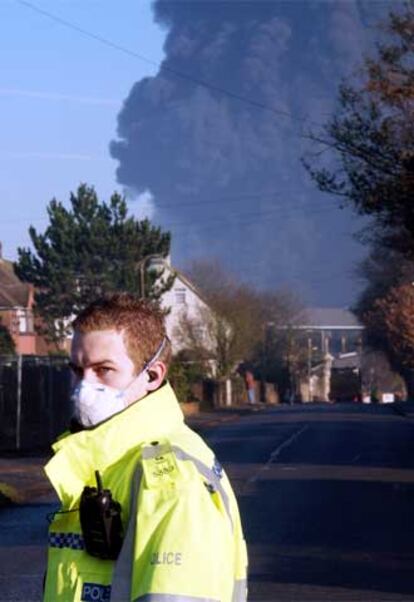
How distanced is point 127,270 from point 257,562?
46146mm

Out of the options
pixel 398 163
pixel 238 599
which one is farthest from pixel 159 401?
pixel 398 163

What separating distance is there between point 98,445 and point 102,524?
0.70 ft

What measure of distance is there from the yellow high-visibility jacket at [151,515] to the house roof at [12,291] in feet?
180

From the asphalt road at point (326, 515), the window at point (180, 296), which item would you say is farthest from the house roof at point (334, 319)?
the asphalt road at point (326, 515)

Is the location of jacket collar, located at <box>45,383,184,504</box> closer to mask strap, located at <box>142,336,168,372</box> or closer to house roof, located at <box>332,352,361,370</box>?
mask strap, located at <box>142,336,168,372</box>

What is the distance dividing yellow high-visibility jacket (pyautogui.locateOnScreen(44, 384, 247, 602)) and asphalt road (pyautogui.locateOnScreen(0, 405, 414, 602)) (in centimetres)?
767

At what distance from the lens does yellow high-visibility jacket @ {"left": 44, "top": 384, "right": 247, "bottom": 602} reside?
3.32 m

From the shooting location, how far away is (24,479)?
78.3 ft

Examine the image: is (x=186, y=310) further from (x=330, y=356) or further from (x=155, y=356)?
(x=155, y=356)

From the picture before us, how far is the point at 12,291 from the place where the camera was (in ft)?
206

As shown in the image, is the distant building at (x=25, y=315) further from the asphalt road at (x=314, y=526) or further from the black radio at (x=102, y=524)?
the black radio at (x=102, y=524)

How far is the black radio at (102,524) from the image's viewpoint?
346 centimetres

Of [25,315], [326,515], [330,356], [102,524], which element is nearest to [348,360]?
[330,356]

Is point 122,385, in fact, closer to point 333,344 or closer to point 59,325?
point 59,325
